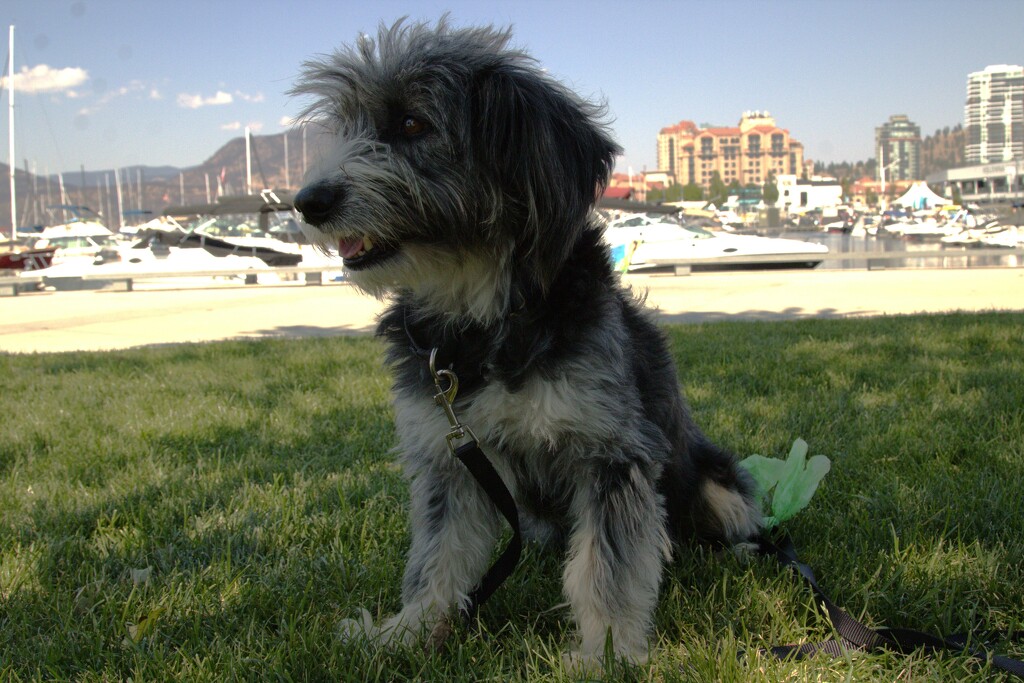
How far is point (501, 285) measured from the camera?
2.66 metres

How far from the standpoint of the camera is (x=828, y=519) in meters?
3.59

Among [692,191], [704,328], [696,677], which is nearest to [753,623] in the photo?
[696,677]

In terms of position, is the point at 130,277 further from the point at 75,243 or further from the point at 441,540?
the point at 75,243

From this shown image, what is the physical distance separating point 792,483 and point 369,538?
1957 mm

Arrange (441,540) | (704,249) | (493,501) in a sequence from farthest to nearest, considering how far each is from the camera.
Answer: (704,249) → (441,540) → (493,501)

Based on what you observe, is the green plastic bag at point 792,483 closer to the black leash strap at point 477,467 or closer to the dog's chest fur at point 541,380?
the dog's chest fur at point 541,380

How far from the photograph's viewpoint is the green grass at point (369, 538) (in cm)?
258

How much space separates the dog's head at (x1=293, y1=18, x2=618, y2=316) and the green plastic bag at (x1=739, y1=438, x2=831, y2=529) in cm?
168

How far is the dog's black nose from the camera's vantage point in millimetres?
2410

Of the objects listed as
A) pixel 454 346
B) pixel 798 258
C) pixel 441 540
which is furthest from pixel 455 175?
pixel 798 258

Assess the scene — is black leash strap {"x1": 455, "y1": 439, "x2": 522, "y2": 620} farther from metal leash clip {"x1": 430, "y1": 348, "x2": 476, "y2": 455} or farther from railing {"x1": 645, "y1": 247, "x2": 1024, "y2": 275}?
railing {"x1": 645, "y1": 247, "x2": 1024, "y2": 275}

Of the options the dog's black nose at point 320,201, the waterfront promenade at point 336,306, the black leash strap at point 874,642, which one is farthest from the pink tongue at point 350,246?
the waterfront promenade at point 336,306

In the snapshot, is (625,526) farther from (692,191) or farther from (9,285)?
(692,191)

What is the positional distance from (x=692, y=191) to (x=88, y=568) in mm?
179109
